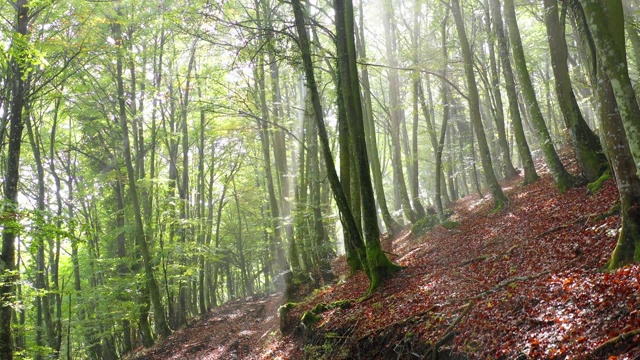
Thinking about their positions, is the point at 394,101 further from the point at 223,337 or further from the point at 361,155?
the point at 223,337

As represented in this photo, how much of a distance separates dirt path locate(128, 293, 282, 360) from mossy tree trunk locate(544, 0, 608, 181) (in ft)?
32.7

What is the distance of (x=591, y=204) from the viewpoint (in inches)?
356

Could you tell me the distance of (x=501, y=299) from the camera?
624 cm

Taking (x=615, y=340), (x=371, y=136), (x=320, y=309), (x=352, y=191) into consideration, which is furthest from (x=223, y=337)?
(x=615, y=340)

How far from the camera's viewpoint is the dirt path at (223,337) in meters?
13.8

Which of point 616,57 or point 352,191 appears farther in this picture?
point 352,191

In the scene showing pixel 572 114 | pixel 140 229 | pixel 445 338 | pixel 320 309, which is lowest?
pixel 320 309

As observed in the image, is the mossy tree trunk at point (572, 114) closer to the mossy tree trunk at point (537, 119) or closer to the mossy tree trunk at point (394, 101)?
the mossy tree trunk at point (537, 119)

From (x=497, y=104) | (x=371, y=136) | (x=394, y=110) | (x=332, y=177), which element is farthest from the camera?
(x=394, y=110)

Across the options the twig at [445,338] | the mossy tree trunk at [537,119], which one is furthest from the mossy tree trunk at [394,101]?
the twig at [445,338]

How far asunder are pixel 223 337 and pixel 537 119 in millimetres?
13059

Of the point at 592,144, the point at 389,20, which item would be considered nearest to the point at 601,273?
the point at 592,144

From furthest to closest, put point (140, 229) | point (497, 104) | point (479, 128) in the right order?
point (497, 104) → point (140, 229) → point (479, 128)

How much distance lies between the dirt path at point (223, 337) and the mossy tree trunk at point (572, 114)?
9955mm
